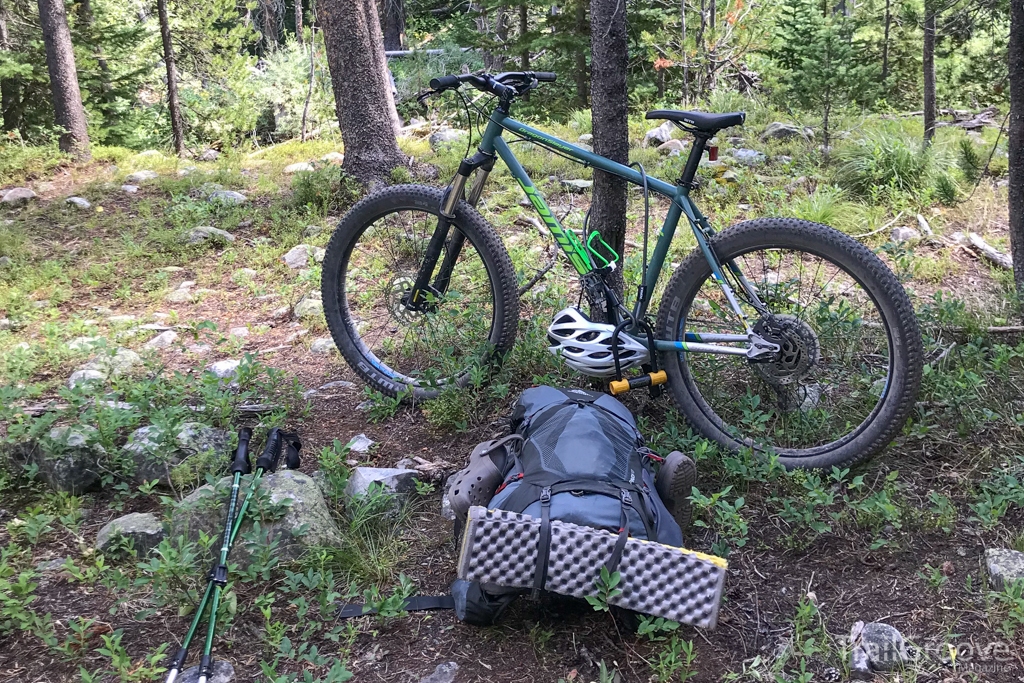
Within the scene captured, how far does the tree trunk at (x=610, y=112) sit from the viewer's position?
3312 millimetres

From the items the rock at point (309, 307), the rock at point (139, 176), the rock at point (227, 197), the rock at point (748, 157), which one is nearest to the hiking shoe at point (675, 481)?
the rock at point (309, 307)

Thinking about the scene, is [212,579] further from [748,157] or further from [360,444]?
[748,157]

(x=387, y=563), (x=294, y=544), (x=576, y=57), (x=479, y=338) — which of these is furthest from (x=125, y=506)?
(x=576, y=57)

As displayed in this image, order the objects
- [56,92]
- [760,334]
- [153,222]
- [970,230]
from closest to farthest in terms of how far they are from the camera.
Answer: [760,334], [970,230], [153,222], [56,92]

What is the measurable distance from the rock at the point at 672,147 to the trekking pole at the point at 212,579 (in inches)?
244

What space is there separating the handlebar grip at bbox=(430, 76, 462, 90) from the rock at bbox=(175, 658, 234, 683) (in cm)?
253

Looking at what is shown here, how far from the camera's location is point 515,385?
3703 mm

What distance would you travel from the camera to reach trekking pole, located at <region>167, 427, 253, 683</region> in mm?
2203

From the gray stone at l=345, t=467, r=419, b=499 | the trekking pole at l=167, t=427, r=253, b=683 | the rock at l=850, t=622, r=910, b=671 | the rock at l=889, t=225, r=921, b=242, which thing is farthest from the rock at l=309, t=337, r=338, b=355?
the rock at l=889, t=225, r=921, b=242

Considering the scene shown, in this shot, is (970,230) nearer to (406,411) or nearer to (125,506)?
(406,411)

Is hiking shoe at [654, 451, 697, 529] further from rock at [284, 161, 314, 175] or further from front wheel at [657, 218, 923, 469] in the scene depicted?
rock at [284, 161, 314, 175]

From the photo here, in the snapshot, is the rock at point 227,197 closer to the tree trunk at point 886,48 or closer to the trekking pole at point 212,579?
the trekking pole at point 212,579

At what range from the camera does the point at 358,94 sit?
6.99 meters

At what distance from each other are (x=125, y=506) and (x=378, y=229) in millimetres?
1812
